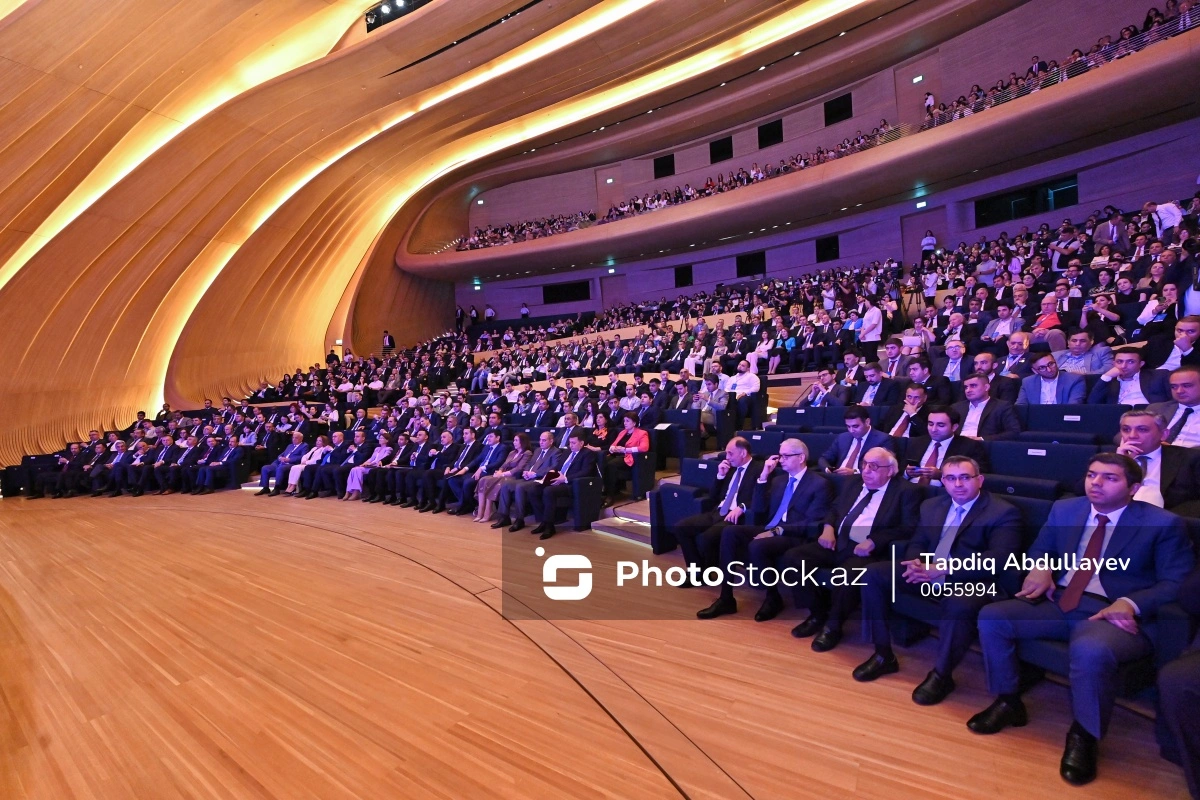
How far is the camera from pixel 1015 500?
269 cm

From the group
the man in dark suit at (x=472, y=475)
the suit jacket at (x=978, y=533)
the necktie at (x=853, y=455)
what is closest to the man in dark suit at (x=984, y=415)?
the necktie at (x=853, y=455)

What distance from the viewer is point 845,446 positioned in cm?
416

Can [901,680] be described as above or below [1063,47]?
below

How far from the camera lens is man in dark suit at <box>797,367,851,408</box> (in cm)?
566

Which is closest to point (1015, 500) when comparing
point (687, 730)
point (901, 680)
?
point (901, 680)

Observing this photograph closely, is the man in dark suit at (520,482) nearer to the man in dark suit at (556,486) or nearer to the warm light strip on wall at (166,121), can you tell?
the man in dark suit at (556,486)

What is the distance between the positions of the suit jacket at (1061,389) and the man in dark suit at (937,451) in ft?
3.08

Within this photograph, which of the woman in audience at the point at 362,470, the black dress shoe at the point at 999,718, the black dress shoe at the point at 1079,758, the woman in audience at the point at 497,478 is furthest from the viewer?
the woman in audience at the point at 362,470

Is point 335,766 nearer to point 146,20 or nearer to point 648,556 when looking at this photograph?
point 648,556

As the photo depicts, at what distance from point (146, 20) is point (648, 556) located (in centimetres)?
1015

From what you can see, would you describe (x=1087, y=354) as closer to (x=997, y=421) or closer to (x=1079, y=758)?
(x=997, y=421)

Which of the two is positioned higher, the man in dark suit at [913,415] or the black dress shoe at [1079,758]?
the man in dark suit at [913,415]

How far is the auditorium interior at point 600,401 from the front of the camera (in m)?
2.21

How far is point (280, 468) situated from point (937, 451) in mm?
8309
